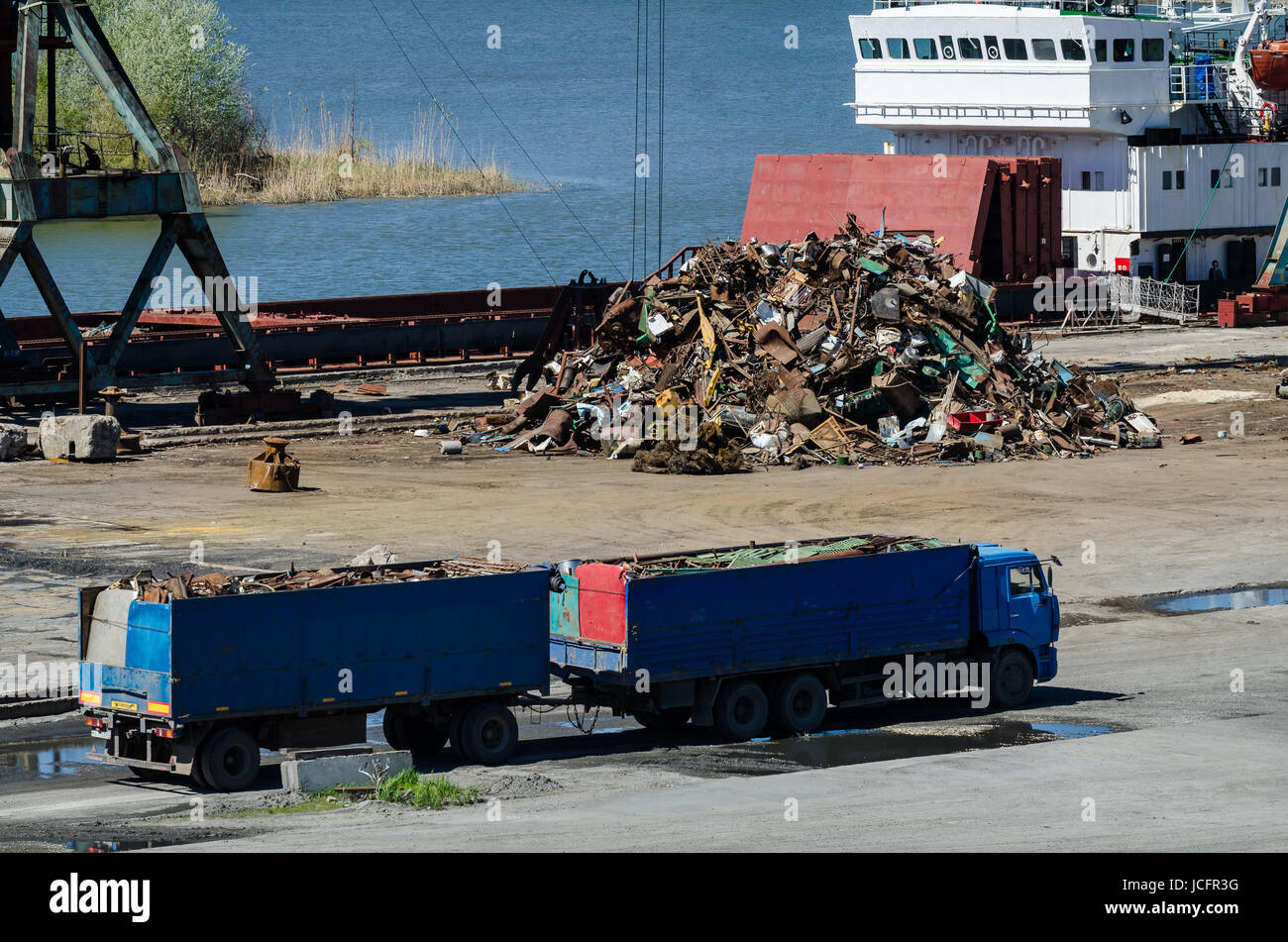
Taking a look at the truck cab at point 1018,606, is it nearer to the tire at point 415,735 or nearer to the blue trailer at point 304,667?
the blue trailer at point 304,667

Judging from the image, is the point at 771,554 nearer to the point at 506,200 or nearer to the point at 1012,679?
the point at 1012,679

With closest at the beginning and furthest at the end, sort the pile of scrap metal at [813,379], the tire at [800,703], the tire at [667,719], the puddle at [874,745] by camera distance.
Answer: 1. the puddle at [874,745]
2. the tire at [800,703]
3. the tire at [667,719]
4. the pile of scrap metal at [813,379]

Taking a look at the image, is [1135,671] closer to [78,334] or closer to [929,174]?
[78,334]

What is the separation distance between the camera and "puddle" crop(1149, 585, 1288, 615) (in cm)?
2562

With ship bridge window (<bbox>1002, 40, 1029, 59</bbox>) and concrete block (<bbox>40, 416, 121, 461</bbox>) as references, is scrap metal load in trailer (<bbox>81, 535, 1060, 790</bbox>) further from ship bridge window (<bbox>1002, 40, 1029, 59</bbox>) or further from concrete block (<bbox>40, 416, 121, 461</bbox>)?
ship bridge window (<bbox>1002, 40, 1029, 59</bbox>)

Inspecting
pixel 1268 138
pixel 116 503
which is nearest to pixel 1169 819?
pixel 116 503

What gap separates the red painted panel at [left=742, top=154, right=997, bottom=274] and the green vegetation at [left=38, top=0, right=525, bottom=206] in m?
41.0

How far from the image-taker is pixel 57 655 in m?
21.6

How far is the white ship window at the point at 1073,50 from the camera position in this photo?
6216cm

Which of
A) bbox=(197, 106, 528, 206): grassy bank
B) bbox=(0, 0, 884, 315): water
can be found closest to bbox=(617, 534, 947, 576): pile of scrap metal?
bbox=(0, 0, 884, 315): water

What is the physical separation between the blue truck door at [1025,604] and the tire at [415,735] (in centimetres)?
632

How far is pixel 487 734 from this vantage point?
17.8m

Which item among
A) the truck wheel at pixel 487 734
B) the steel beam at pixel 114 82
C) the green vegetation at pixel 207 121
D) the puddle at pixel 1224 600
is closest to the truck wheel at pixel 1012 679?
the truck wheel at pixel 487 734

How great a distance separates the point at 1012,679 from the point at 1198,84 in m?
50.1
